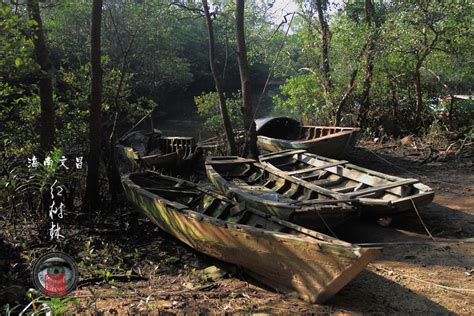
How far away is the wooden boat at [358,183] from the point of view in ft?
19.3

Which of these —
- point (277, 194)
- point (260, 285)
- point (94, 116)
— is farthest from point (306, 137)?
point (260, 285)

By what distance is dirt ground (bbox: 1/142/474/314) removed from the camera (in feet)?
13.2

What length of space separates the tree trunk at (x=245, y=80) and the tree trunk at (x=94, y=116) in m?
3.48

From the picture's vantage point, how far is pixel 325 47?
13656 millimetres

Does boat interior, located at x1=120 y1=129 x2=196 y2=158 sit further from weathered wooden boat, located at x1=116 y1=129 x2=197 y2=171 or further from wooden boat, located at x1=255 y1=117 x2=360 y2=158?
wooden boat, located at x1=255 y1=117 x2=360 y2=158

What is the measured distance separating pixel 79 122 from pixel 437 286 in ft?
23.1

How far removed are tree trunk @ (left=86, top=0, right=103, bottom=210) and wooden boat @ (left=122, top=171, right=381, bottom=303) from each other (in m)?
1.24

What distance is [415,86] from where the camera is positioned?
13344 millimetres

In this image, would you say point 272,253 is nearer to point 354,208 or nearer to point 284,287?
point 284,287

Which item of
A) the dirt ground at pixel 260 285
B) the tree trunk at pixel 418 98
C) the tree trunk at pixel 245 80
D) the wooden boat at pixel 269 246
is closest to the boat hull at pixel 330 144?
the tree trunk at pixel 245 80

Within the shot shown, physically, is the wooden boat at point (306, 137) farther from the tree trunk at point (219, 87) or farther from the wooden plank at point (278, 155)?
the tree trunk at point (219, 87)

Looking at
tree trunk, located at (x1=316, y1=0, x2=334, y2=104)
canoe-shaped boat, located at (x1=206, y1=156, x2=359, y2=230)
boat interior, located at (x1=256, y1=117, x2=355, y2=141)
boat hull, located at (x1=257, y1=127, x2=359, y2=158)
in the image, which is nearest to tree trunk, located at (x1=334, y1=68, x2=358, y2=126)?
tree trunk, located at (x1=316, y1=0, x2=334, y2=104)

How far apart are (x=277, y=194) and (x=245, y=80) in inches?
149

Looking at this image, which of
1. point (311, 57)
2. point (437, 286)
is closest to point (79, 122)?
point (437, 286)
